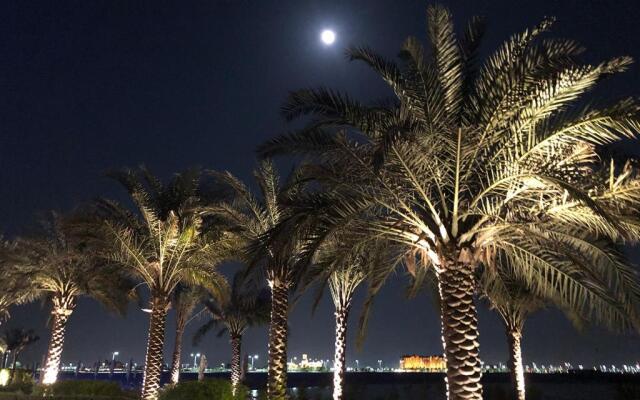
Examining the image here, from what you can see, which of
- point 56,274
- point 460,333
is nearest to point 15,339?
point 56,274

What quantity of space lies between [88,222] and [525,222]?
14.3m

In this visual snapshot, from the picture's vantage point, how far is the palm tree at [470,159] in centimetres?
878

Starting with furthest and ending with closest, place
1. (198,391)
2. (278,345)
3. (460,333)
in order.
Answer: (278,345), (198,391), (460,333)

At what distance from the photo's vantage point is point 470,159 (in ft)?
31.7

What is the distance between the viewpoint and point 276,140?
32.8 ft

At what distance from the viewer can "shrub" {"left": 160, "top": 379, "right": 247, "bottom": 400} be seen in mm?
15516

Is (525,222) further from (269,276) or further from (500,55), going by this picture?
(269,276)

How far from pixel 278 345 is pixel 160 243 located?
19.2ft

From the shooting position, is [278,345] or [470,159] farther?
[278,345]

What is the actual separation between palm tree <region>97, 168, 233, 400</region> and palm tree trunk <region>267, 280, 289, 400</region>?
2.93 meters

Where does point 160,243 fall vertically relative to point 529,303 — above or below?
above

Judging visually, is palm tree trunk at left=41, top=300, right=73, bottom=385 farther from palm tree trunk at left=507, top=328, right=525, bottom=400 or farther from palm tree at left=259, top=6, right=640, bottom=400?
palm tree trunk at left=507, top=328, right=525, bottom=400

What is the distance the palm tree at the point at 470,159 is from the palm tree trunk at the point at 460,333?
22mm

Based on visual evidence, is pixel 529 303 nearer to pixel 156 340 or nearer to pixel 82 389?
pixel 156 340
